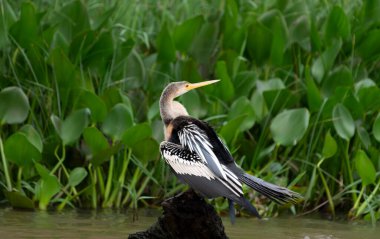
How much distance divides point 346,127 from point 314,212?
31.3 inches

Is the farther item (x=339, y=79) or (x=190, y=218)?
(x=339, y=79)

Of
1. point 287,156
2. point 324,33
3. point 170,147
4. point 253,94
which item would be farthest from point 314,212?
point 170,147

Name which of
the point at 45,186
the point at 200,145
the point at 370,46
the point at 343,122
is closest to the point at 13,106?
the point at 45,186

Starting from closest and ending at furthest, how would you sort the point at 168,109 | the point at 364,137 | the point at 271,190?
the point at 271,190 → the point at 168,109 → the point at 364,137

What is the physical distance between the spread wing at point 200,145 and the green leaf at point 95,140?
1597mm

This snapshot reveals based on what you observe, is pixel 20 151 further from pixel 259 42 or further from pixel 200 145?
pixel 259 42

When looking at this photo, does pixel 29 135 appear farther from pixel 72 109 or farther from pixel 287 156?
pixel 287 156

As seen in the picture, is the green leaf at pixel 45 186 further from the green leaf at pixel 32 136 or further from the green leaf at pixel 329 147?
the green leaf at pixel 329 147

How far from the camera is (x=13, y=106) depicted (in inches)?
295

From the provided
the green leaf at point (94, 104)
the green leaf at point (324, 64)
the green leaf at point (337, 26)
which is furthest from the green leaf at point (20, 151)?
the green leaf at point (337, 26)

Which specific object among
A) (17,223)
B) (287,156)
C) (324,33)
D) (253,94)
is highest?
(324,33)

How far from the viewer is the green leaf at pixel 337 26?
27.6ft

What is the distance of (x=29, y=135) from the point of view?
7348 millimetres

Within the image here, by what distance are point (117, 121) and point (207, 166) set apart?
2001 mm
